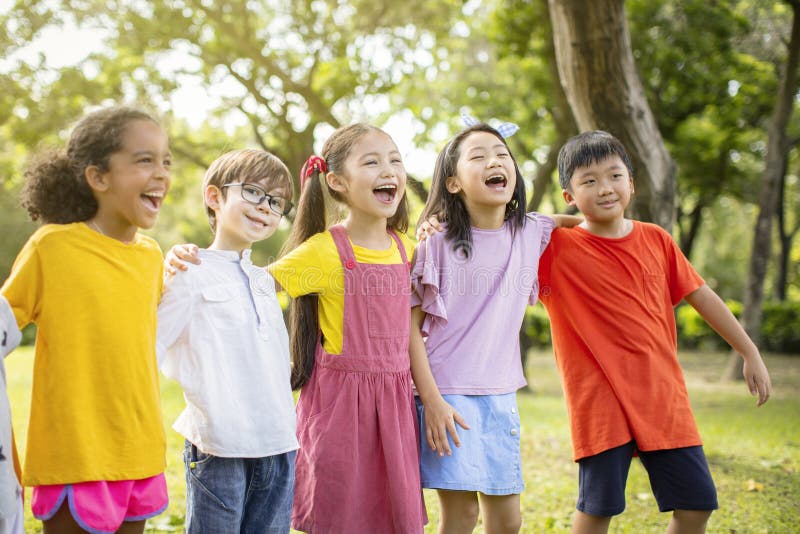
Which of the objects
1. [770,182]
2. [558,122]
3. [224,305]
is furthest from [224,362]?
[770,182]

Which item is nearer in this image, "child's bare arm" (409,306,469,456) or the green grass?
"child's bare arm" (409,306,469,456)

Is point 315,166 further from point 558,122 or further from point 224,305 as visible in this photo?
point 558,122

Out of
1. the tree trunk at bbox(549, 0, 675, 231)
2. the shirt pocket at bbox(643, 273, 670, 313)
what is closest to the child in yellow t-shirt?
the shirt pocket at bbox(643, 273, 670, 313)

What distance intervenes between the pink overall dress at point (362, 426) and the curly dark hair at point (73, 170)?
88cm

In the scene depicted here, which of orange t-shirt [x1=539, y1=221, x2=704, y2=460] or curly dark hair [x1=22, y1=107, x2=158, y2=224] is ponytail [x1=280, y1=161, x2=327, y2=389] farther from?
orange t-shirt [x1=539, y1=221, x2=704, y2=460]

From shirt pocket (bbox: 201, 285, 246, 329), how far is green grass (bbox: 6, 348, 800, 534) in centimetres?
201

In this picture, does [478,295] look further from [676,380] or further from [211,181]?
[211,181]

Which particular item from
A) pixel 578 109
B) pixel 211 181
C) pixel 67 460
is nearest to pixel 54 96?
pixel 578 109

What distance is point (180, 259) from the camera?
2.30 metres

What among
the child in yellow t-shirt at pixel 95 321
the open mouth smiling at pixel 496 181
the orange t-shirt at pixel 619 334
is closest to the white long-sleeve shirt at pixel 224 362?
the child in yellow t-shirt at pixel 95 321

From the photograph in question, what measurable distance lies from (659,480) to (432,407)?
0.91 m

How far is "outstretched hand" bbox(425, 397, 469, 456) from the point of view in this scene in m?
2.55

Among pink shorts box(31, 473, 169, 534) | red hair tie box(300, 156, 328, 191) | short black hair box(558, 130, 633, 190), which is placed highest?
short black hair box(558, 130, 633, 190)

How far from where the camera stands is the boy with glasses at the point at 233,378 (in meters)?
2.24
